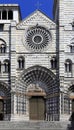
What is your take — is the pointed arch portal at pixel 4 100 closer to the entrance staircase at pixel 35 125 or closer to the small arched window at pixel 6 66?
the small arched window at pixel 6 66

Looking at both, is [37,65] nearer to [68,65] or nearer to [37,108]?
[68,65]

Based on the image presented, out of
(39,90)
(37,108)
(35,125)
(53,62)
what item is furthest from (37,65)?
(35,125)

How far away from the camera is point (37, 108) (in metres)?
44.3

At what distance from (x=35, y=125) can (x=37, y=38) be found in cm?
738

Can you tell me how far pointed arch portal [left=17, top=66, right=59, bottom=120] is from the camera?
43688 millimetres

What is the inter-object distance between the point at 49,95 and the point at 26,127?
Answer: 15.5 ft

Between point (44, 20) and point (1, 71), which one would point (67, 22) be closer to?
point (44, 20)

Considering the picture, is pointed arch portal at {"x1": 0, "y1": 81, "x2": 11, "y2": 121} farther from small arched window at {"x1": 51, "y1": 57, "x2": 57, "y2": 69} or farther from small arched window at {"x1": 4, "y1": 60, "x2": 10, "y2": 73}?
small arched window at {"x1": 51, "y1": 57, "x2": 57, "y2": 69}

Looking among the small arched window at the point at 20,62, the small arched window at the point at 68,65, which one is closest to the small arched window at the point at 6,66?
the small arched window at the point at 20,62

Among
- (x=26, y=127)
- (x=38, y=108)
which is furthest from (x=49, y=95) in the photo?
(x=26, y=127)

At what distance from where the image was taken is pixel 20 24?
147 feet

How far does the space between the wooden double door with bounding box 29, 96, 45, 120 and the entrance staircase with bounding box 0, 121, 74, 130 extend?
10.5ft

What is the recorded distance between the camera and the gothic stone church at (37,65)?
43.4 meters

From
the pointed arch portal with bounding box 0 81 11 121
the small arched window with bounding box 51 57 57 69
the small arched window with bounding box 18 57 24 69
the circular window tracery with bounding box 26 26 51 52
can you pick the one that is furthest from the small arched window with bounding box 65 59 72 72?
the pointed arch portal with bounding box 0 81 11 121
